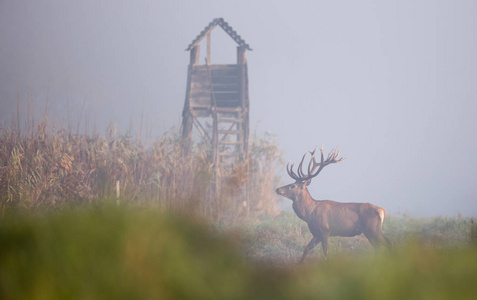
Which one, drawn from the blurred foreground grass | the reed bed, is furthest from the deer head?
the blurred foreground grass

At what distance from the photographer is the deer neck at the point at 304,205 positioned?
134 inches

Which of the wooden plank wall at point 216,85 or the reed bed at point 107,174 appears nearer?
the reed bed at point 107,174

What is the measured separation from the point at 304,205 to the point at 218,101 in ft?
8.65

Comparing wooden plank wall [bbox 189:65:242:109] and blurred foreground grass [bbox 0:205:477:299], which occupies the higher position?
wooden plank wall [bbox 189:65:242:109]

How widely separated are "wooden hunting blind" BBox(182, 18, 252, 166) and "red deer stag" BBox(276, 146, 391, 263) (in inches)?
65.5

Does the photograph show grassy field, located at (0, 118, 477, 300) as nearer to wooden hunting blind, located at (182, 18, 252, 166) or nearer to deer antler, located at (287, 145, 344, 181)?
deer antler, located at (287, 145, 344, 181)

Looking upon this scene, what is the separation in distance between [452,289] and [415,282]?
114 millimetres

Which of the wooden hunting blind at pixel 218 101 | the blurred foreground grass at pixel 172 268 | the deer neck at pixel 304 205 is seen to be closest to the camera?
the blurred foreground grass at pixel 172 268

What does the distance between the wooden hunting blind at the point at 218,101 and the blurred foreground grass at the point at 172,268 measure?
9.87ft

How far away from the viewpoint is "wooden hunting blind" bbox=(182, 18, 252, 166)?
511cm

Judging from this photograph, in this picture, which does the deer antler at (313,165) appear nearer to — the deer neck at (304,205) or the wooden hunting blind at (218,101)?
the deer neck at (304,205)

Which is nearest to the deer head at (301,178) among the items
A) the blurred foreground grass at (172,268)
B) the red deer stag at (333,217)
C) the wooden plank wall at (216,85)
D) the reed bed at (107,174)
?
the red deer stag at (333,217)

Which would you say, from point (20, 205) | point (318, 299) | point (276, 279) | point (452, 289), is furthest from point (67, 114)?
point (452, 289)

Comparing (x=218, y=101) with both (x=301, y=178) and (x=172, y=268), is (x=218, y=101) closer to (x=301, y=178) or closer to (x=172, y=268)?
(x=301, y=178)
